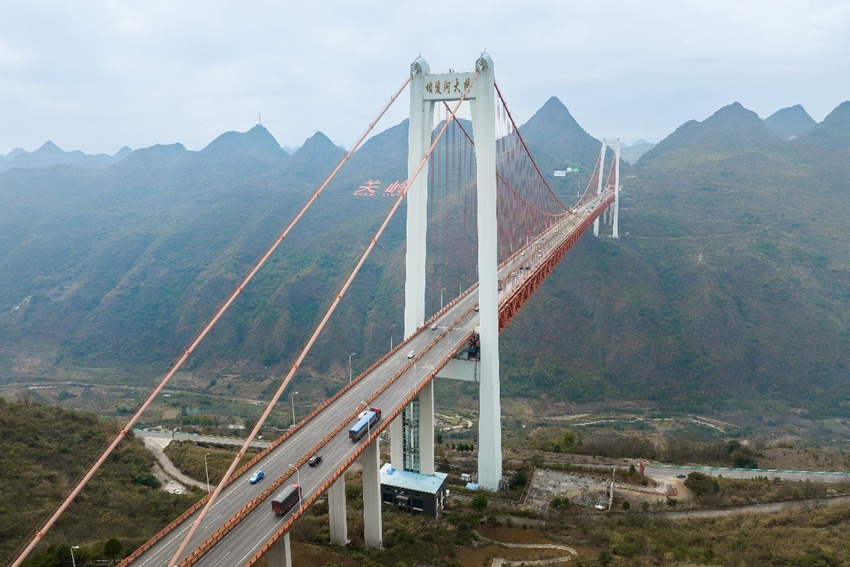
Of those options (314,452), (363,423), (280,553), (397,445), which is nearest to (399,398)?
(363,423)

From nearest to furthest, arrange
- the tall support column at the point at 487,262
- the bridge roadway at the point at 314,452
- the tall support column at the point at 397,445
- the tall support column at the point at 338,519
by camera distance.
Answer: the bridge roadway at the point at 314,452, the tall support column at the point at 338,519, the tall support column at the point at 487,262, the tall support column at the point at 397,445

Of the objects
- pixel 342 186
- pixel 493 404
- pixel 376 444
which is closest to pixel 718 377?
pixel 493 404

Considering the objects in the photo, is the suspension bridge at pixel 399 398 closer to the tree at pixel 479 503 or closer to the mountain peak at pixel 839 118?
the tree at pixel 479 503

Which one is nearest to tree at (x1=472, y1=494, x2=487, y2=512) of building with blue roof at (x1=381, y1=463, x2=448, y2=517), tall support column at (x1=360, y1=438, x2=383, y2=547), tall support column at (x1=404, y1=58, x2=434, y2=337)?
building with blue roof at (x1=381, y1=463, x2=448, y2=517)

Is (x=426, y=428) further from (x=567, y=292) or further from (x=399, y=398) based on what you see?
(x=567, y=292)

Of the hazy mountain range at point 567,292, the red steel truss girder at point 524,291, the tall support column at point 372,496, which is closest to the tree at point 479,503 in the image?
the tall support column at point 372,496

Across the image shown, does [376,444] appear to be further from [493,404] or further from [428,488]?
[493,404]
